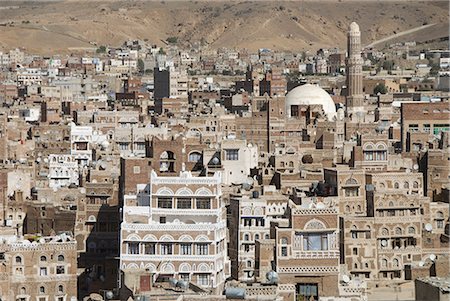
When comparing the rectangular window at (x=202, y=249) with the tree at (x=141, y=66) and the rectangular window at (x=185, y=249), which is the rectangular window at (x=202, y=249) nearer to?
the rectangular window at (x=185, y=249)

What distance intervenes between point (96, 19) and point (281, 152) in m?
114

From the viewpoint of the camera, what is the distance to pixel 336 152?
36969 mm

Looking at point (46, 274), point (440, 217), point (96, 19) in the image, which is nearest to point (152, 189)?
point (46, 274)

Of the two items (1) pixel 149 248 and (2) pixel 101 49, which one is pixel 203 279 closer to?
(1) pixel 149 248

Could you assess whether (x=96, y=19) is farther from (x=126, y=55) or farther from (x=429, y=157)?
(x=429, y=157)

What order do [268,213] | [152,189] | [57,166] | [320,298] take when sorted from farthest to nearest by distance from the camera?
1. [57,166]
2. [268,213]
3. [152,189]
4. [320,298]

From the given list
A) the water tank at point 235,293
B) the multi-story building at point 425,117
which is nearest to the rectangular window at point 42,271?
the water tank at point 235,293

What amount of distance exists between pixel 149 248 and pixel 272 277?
4.40 meters

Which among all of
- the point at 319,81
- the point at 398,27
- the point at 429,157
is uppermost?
the point at 398,27

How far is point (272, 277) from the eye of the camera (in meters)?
20.0

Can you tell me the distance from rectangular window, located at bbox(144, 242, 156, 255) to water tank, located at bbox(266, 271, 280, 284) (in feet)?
12.8

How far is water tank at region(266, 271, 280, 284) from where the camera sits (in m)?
19.9

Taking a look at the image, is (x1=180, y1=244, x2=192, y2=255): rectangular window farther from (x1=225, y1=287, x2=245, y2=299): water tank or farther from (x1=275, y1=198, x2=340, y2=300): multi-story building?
(x1=225, y1=287, x2=245, y2=299): water tank

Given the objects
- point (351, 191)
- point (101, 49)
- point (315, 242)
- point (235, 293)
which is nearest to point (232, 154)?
point (351, 191)
